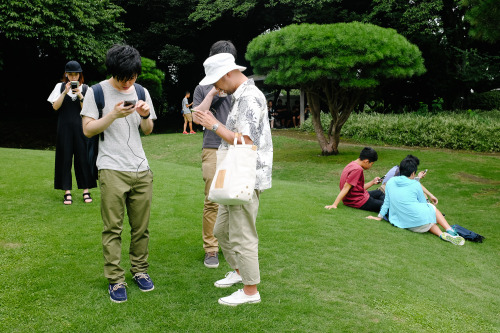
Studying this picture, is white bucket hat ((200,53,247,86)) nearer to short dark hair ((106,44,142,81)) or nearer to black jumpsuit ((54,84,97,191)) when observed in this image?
short dark hair ((106,44,142,81))

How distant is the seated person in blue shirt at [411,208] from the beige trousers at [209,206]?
3462 mm

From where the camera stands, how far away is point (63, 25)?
61.3 ft

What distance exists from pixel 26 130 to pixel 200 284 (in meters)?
21.2

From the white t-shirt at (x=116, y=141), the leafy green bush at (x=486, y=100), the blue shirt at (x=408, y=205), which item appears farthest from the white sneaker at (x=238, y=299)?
the leafy green bush at (x=486, y=100)

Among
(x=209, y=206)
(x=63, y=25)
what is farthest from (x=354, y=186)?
(x=63, y=25)

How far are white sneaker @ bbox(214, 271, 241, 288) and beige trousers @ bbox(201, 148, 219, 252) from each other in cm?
56

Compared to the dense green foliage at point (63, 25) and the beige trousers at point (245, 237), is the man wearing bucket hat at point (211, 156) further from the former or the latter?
the dense green foliage at point (63, 25)

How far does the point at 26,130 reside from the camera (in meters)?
21.8

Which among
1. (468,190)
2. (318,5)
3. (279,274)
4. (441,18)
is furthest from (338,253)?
(441,18)

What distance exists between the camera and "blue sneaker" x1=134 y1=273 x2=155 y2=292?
11.9 feet

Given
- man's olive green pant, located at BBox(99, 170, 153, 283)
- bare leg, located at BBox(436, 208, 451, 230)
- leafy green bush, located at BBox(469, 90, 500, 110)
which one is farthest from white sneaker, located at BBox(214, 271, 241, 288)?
leafy green bush, located at BBox(469, 90, 500, 110)

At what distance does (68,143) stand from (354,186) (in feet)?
15.0

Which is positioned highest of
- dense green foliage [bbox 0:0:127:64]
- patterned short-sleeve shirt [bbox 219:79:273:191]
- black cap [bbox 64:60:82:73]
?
dense green foliage [bbox 0:0:127:64]

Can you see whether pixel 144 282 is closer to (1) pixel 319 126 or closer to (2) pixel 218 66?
(2) pixel 218 66
